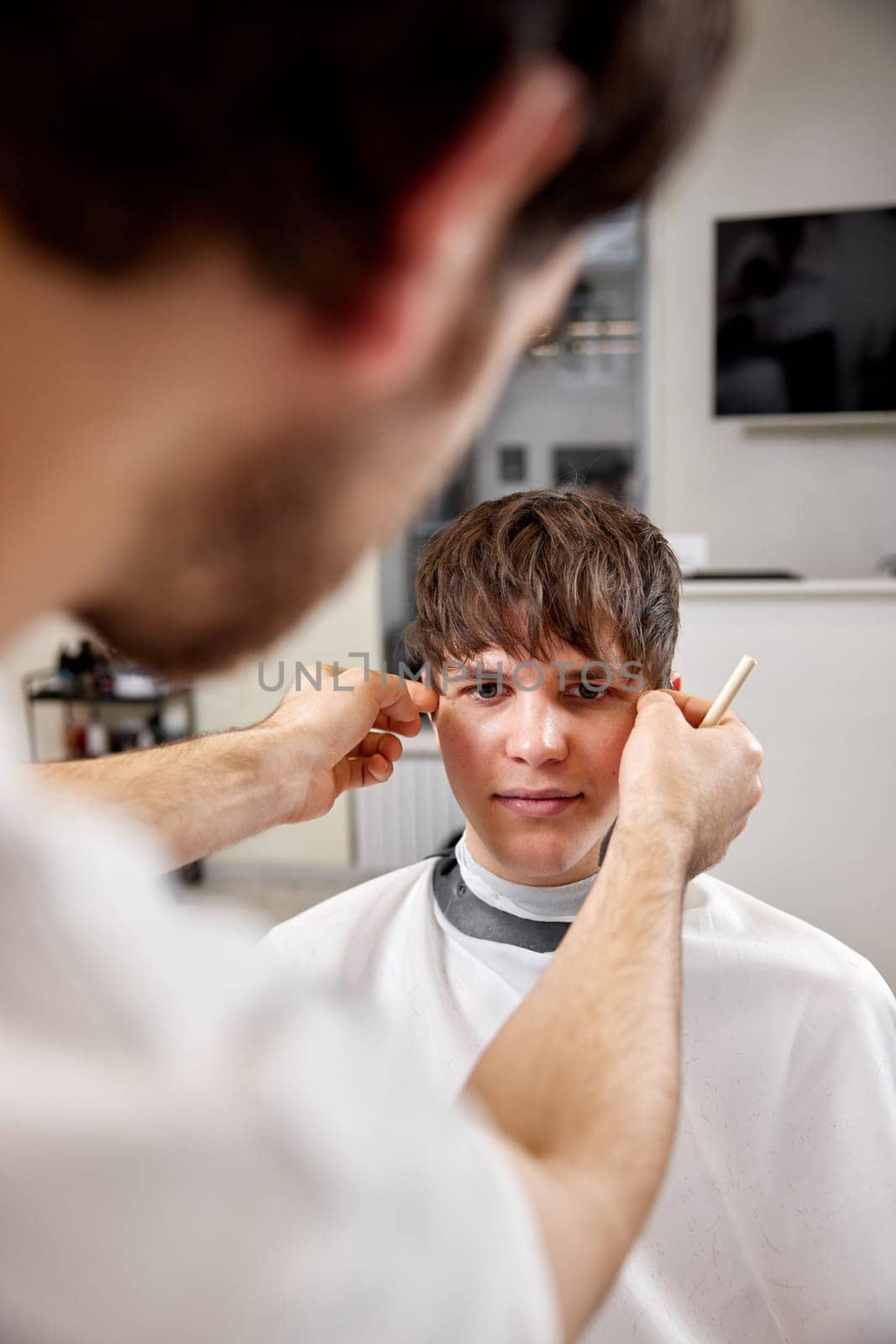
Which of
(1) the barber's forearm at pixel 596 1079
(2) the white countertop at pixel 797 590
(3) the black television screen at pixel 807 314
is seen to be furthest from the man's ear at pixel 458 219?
(3) the black television screen at pixel 807 314

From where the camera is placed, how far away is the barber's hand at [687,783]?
995mm

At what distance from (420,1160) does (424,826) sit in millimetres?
3817

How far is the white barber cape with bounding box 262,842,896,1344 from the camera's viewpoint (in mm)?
1279

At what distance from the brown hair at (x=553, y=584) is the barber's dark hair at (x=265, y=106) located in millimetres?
1050

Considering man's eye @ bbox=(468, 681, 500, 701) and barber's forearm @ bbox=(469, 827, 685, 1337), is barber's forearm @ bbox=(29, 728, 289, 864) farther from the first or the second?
barber's forearm @ bbox=(469, 827, 685, 1337)

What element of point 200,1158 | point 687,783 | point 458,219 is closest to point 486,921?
point 687,783

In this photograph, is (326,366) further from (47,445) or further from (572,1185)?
(572,1185)

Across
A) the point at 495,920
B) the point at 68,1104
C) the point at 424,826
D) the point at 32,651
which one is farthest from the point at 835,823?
the point at 32,651

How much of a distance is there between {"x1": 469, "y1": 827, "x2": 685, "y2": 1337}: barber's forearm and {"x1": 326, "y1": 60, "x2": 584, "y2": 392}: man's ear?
0.48 metres

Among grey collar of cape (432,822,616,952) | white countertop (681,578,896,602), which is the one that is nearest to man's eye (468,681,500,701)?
grey collar of cape (432,822,616,952)

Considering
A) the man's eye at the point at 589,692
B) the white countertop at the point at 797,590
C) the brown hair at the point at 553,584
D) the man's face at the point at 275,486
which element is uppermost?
the man's face at the point at 275,486

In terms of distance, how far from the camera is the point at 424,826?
170 inches

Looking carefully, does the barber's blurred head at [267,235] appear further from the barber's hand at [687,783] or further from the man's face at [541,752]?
the man's face at [541,752]

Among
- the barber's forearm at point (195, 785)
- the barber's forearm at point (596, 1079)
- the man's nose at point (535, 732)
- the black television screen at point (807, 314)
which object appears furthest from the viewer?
the black television screen at point (807, 314)
